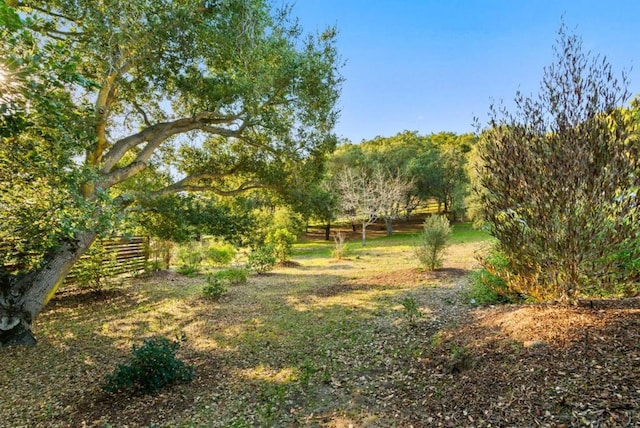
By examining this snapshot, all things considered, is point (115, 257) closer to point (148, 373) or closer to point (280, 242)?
point (280, 242)

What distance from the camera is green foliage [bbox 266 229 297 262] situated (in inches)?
638

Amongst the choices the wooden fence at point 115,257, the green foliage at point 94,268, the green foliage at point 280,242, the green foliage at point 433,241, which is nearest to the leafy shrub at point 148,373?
the wooden fence at point 115,257

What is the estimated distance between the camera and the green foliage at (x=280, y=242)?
1620 cm

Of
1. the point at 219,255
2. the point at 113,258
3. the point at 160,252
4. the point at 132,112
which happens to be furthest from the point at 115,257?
the point at 219,255

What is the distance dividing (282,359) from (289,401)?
1269 millimetres

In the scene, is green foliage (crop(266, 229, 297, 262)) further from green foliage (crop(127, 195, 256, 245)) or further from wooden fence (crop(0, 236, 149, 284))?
green foliage (crop(127, 195, 256, 245))

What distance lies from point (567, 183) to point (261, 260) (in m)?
11.9

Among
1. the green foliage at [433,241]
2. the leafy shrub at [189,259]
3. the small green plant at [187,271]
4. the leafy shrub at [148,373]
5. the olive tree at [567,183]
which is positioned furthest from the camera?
the leafy shrub at [189,259]

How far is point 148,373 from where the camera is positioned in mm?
4074

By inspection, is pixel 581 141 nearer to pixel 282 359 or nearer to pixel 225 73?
pixel 282 359

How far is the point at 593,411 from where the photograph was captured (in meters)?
2.27

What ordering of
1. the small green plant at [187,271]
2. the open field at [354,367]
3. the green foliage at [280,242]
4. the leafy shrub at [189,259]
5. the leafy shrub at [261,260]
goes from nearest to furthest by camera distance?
the open field at [354,367] < the leafy shrub at [261,260] < the small green plant at [187,271] < the leafy shrub at [189,259] < the green foliage at [280,242]

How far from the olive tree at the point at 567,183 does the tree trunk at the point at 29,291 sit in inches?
300

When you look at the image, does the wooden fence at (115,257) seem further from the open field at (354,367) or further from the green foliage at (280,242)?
the green foliage at (280,242)
